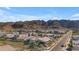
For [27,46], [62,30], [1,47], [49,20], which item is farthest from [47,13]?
[1,47]

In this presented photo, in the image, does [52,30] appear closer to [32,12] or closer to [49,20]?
[49,20]

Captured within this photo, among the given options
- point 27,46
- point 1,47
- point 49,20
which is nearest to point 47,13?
point 49,20

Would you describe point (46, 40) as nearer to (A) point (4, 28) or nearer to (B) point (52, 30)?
(B) point (52, 30)
